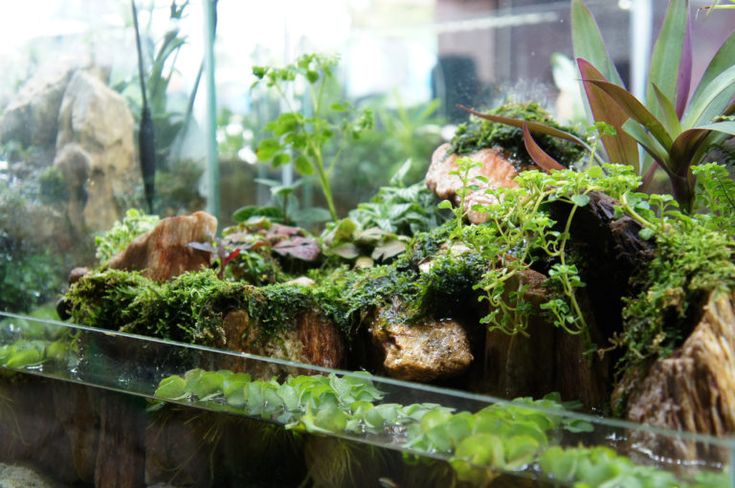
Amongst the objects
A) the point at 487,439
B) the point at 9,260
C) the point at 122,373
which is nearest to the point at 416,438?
the point at 487,439

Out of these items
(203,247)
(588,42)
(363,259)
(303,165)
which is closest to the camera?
(588,42)

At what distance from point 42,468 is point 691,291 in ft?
5.64

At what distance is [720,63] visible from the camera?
6.86ft

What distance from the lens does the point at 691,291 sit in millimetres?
1470

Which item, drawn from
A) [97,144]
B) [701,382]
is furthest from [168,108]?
[701,382]

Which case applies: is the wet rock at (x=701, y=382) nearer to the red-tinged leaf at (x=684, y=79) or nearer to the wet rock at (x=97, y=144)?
the red-tinged leaf at (x=684, y=79)

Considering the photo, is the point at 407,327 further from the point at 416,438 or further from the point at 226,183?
the point at 226,183

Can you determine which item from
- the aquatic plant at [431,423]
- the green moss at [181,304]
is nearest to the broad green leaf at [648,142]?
the aquatic plant at [431,423]

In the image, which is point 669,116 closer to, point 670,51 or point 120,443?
point 670,51

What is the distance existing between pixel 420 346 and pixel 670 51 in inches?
48.9

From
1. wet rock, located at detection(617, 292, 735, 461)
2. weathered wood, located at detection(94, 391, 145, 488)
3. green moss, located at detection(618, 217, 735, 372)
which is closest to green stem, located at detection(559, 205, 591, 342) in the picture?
green moss, located at detection(618, 217, 735, 372)

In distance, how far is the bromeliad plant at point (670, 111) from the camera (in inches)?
75.1

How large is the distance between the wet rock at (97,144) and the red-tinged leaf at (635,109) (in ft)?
6.50

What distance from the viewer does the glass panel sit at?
117cm
